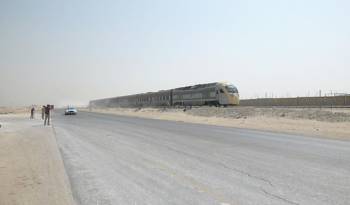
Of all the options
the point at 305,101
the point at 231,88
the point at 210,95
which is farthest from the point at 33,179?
the point at 305,101

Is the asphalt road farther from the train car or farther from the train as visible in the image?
the train

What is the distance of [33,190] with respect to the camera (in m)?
7.73

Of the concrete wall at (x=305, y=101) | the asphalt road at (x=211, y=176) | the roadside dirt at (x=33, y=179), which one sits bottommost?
the roadside dirt at (x=33, y=179)

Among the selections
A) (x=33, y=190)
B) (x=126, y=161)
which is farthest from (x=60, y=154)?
(x=33, y=190)

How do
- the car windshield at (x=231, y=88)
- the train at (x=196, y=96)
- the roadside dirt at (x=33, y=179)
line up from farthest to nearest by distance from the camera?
the train at (x=196, y=96) → the car windshield at (x=231, y=88) → the roadside dirt at (x=33, y=179)

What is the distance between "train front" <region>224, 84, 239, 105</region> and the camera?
1973 inches

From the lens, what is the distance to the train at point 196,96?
50.9 metres

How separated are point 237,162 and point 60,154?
6522 millimetres

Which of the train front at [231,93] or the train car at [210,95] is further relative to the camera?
the train car at [210,95]

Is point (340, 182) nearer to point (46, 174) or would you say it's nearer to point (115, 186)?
point (115, 186)

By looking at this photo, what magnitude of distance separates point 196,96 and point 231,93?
8.07 meters

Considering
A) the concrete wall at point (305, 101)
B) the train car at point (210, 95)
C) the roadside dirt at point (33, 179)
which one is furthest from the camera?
the train car at point (210, 95)

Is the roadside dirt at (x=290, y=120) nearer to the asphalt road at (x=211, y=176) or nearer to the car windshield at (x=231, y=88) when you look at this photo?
the car windshield at (x=231, y=88)

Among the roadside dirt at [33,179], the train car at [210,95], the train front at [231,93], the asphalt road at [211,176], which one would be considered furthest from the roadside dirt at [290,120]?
the roadside dirt at [33,179]
